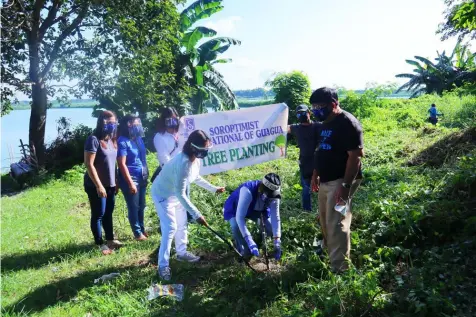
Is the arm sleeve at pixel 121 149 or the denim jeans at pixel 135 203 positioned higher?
the arm sleeve at pixel 121 149

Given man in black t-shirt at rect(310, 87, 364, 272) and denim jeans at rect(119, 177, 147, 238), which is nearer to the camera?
man in black t-shirt at rect(310, 87, 364, 272)

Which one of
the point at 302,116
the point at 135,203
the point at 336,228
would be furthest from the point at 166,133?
the point at 336,228

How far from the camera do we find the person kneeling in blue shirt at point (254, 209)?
3790mm

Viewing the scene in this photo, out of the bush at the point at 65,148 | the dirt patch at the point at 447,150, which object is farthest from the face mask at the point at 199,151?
the bush at the point at 65,148

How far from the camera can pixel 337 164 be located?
346cm

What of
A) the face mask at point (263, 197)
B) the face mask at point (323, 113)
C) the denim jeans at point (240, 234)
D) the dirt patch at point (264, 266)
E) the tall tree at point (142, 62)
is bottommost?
the dirt patch at point (264, 266)

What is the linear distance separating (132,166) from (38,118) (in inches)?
390

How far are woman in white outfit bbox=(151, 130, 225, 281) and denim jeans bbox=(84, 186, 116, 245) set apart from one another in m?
1.10

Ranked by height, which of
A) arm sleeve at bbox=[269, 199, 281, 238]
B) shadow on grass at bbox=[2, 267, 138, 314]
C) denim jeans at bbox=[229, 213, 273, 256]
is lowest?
shadow on grass at bbox=[2, 267, 138, 314]

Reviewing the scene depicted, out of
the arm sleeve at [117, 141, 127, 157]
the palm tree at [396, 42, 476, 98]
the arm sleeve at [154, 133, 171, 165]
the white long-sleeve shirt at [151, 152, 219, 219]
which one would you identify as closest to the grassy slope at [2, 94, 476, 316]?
the white long-sleeve shirt at [151, 152, 219, 219]

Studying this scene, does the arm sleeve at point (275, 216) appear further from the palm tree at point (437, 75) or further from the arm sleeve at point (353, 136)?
the palm tree at point (437, 75)

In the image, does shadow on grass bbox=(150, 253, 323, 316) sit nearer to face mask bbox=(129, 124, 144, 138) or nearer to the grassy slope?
the grassy slope

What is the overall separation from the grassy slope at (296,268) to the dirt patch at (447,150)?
1.87 feet

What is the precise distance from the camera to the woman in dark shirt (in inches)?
183
